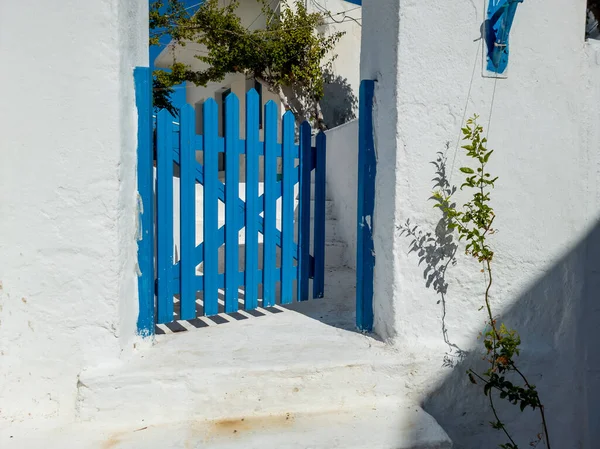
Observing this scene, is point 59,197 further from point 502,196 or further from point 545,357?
point 545,357

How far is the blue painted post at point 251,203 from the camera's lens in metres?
3.28

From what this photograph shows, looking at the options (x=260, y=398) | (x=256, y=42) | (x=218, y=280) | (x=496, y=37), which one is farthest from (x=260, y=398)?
(x=256, y=42)

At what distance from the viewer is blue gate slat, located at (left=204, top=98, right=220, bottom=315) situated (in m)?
3.19

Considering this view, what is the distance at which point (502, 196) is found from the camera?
2855 mm

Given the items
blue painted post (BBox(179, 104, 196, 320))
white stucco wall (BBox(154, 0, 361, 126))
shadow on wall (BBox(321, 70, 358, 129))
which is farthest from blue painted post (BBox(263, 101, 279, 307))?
shadow on wall (BBox(321, 70, 358, 129))

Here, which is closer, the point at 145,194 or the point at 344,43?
the point at 145,194

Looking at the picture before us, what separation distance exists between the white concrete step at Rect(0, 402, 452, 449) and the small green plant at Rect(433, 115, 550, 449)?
1.60ft

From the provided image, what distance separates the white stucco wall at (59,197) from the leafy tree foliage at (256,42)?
5.56 meters

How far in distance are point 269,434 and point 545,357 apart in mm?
1600

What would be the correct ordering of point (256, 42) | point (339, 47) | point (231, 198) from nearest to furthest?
point (231, 198) → point (256, 42) → point (339, 47)

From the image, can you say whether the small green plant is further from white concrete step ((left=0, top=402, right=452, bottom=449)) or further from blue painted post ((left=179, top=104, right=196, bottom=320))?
blue painted post ((left=179, top=104, right=196, bottom=320))

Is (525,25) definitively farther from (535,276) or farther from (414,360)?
(414,360)

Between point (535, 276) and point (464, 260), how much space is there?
17.5 inches

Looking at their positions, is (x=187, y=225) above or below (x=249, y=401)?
above
